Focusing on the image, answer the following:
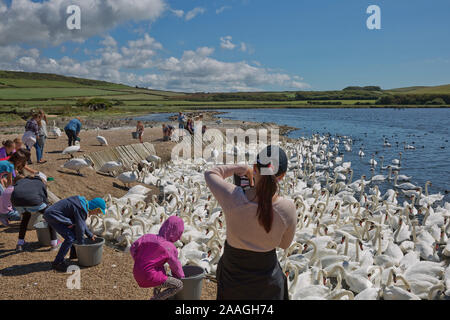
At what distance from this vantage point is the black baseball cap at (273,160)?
112 inches

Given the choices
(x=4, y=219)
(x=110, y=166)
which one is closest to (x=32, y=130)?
(x=110, y=166)

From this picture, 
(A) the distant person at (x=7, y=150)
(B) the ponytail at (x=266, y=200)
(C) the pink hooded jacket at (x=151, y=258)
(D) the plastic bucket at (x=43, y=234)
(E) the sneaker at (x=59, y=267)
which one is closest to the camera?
(B) the ponytail at (x=266, y=200)

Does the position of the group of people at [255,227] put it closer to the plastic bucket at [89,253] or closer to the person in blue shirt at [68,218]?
the person in blue shirt at [68,218]

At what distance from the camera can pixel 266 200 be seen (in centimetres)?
279

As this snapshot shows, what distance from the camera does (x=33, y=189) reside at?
252 inches

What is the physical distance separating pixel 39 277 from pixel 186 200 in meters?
5.93

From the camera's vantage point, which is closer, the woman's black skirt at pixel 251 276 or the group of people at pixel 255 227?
the group of people at pixel 255 227

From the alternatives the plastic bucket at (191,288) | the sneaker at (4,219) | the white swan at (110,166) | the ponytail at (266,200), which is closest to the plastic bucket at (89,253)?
the plastic bucket at (191,288)

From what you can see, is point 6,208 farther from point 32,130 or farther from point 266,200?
point 266,200

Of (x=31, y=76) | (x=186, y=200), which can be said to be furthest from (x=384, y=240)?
(x=31, y=76)

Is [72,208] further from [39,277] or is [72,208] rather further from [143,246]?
[143,246]

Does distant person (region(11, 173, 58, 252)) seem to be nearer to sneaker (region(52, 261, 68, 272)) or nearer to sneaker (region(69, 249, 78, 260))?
sneaker (region(69, 249, 78, 260))

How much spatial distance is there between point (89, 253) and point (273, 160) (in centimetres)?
467

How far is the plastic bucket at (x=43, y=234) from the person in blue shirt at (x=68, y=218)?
1.10 m
